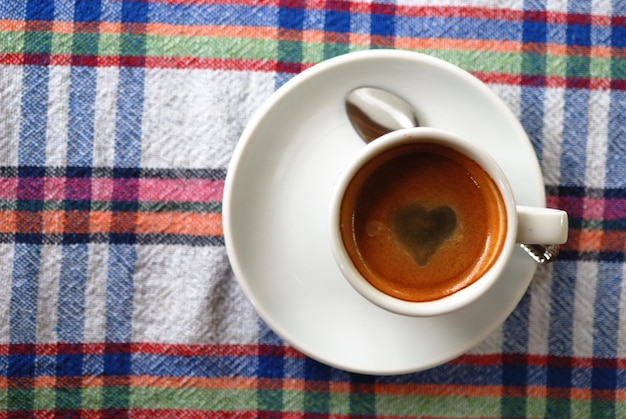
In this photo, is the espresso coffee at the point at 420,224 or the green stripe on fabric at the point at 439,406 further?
the green stripe on fabric at the point at 439,406

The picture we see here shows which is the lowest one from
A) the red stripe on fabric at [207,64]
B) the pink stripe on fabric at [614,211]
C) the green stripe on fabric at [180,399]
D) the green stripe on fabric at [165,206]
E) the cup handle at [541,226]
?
the green stripe on fabric at [180,399]

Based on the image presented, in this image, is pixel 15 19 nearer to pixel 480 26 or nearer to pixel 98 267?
pixel 98 267

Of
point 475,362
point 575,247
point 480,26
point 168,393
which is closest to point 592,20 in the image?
point 480,26

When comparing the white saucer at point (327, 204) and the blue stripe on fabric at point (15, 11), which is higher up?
the blue stripe on fabric at point (15, 11)

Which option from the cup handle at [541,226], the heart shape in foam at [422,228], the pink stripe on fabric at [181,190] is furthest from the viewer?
the pink stripe on fabric at [181,190]

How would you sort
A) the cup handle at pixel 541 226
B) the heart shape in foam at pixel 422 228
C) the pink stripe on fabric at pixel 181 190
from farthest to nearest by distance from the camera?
the pink stripe on fabric at pixel 181 190
the heart shape in foam at pixel 422 228
the cup handle at pixel 541 226

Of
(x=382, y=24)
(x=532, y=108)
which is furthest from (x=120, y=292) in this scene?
(x=532, y=108)

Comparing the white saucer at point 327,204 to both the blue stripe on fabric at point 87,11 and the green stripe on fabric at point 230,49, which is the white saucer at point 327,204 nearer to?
the green stripe on fabric at point 230,49

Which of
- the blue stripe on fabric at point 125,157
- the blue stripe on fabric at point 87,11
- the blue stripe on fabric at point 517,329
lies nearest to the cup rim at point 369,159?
the blue stripe on fabric at point 517,329
